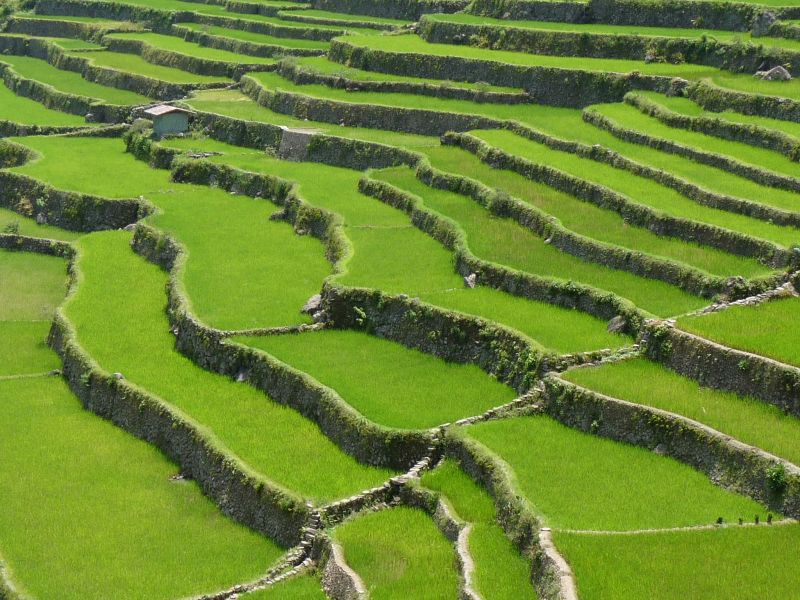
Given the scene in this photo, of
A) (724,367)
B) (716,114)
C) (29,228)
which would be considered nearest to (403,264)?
(716,114)

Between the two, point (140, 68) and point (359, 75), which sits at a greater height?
point (359, 75)

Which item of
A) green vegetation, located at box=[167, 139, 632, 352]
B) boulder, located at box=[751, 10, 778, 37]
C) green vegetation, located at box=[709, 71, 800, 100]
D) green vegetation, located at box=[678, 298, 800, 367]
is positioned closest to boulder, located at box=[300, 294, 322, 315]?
green vegetation, located at box=[167, 139, 632, 352]

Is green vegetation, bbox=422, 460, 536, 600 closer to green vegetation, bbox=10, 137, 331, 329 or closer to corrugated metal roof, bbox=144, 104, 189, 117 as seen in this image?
green vegetation, bbox=10, 137, 331, 329

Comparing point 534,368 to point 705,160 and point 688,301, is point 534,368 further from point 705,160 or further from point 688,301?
point 705,160

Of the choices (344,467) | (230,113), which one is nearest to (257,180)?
(230,113)

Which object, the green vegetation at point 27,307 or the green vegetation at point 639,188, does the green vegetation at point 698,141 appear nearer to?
the green vegetation at point 639,188

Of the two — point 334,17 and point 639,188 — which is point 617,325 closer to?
point 639,188

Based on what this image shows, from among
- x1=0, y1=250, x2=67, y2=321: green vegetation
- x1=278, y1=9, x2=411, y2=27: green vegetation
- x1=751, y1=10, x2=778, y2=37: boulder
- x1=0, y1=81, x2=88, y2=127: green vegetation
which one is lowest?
x1=0, y1=81, x2=88, y2=127: green vegetation
